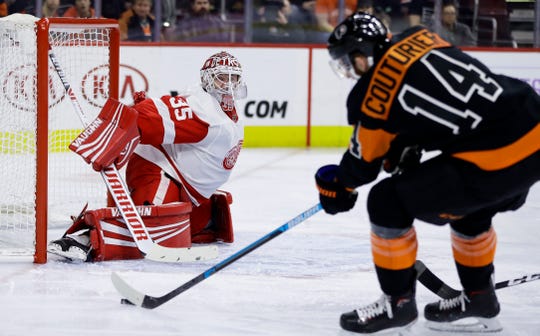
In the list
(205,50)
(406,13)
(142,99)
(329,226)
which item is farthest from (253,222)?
(406,13)

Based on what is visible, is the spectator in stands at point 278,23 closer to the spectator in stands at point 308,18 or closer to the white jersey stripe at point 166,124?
the spectator in stands at point 308,18

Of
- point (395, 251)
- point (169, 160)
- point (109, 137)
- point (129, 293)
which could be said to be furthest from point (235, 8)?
point (395, 251)

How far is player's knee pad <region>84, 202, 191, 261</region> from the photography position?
3.74 meters

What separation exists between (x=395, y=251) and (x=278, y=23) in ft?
15.7

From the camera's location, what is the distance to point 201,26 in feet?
24.1

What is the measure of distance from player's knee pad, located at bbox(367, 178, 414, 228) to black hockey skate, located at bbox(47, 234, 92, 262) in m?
1.32

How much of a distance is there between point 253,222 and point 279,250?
23.2 inches

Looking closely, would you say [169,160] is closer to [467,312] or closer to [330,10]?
[467,312]

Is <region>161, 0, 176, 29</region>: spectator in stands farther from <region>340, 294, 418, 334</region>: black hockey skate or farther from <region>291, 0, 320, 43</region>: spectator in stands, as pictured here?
<region>340, 294, 418, 334</region>: black hockey skate

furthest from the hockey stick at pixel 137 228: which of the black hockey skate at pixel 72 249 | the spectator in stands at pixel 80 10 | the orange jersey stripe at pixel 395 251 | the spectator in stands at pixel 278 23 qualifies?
the spectator in stands at pixel 278 23

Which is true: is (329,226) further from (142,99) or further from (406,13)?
(406,13)

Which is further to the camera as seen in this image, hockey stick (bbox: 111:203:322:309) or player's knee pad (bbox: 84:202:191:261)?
player's knee pad (bbox: 84:202:191:261)

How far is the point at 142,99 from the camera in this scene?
13.7 feet

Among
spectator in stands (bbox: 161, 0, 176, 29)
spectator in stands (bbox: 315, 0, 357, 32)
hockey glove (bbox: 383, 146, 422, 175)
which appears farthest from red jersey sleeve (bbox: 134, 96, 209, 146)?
spectator in stands (bbox: 315, 0, 357, 32)
